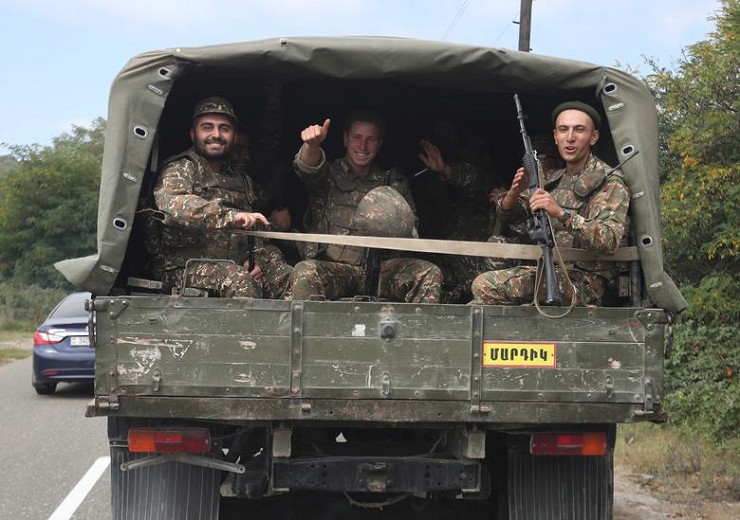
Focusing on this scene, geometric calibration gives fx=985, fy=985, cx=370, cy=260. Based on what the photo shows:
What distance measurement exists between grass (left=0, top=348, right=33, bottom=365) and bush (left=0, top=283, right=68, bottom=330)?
751cm

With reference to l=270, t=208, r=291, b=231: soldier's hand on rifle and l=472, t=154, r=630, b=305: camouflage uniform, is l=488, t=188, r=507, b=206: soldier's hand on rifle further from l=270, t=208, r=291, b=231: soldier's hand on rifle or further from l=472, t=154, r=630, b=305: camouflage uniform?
l=270, t=208, r=291, b=231: soldier's hand on rifle

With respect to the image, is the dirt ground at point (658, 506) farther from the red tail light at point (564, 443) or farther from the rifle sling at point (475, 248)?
the rifle sling at point (475, 248)

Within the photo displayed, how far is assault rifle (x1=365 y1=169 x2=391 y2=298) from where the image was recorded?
5.61 metres

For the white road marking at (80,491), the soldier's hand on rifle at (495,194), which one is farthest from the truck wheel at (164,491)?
the soldier's hand on rifle at (495,194)

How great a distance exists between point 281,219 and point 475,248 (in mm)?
1992

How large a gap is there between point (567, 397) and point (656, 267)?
0.83 meters

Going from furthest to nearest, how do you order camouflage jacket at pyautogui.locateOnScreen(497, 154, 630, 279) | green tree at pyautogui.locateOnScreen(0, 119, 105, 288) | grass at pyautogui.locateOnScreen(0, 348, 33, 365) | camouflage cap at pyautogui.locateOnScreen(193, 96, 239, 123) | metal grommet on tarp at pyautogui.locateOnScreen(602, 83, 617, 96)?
green tree at pyautogui.locateOnScreen(0, 119, 105, 288), grass at pyautogui.locateOnScreen(0, 348, 33, 365), camouflage cap at pyautogui.locateOnScreen(193, 96, 239, 123), metal grommet on tarp at pyautogui.locateOnScreen(602, 83, 617, 96), camouflage jacket at pyautogui.locateOnScreen(497, 154, 630, 279)

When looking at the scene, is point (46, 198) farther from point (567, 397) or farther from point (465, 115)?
point (567, 397)

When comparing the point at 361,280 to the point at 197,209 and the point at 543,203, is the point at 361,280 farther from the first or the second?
the point at 543,203

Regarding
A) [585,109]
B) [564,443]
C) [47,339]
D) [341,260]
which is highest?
[585,109]

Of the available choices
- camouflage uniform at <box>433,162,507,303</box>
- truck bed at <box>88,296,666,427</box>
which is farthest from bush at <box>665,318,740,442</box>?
truck bed at <box>88,296,666,427</box>

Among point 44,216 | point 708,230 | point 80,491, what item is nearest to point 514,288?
point 80,491

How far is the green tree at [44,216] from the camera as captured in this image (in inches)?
1288

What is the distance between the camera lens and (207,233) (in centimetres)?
559
